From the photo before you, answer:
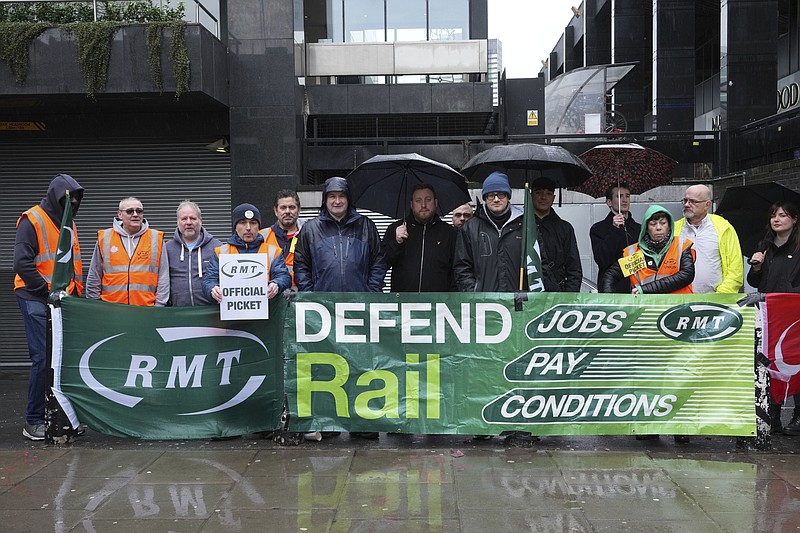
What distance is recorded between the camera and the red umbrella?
8.40 m

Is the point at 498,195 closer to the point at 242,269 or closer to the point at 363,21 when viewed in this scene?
the point at 242,269

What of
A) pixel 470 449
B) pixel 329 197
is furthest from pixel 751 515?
pixel 329 197

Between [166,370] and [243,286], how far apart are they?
1.06m

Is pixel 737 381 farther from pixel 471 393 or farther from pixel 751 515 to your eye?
pixel 471 393

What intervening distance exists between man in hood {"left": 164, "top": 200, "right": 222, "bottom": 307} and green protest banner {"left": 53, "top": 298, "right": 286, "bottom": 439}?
34cm

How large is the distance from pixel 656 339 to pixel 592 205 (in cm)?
584

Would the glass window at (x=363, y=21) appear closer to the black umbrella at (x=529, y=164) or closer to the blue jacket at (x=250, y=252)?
the black umbrella at (x=529, y=164)

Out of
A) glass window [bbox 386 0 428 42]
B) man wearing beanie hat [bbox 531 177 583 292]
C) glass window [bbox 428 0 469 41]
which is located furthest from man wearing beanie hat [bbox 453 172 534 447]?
glass window [bbox 428 0 469 41]

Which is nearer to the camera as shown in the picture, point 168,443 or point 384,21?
point 168,443

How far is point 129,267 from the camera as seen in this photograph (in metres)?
7.11

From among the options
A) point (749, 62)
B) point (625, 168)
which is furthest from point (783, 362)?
point (749, 62)

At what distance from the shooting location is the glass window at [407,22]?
20.7m

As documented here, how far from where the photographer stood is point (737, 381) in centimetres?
651

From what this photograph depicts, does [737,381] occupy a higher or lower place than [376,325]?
lower
